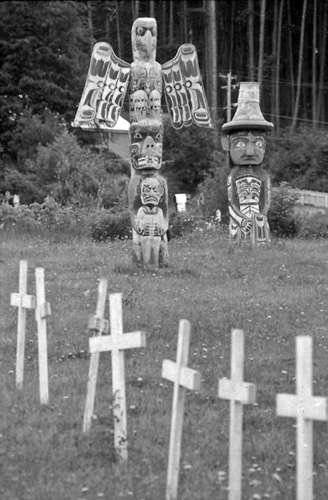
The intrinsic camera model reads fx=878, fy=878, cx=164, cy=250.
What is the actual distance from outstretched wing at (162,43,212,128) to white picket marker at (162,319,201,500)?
10.3 meters

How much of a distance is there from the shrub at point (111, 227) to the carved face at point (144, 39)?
6.38 metres

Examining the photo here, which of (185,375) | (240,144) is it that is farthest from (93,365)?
(240,144)

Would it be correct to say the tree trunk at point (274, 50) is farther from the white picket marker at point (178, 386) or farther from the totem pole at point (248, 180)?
the white picket marker at point (178, 386)

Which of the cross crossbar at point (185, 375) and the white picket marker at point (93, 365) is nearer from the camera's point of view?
the cross crossbar at point (185, 375)

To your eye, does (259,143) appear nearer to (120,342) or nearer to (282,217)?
(282,217)

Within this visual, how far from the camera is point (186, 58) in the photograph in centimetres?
1527

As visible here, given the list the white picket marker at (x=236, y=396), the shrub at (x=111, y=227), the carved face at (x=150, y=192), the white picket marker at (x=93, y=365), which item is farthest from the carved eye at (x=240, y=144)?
the white picket marker at (x=236, y=396)

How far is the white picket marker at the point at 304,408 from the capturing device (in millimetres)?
4633

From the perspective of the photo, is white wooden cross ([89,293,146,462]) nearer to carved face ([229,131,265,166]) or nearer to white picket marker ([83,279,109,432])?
white picket marker ([83,279,109,432])

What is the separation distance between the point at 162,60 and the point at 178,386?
44688mm

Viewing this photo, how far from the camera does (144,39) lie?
14.9m

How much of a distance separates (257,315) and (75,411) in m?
4.07

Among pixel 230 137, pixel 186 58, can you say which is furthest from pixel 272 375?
pixel 230 137

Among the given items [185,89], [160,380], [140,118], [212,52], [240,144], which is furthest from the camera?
[212,52]
